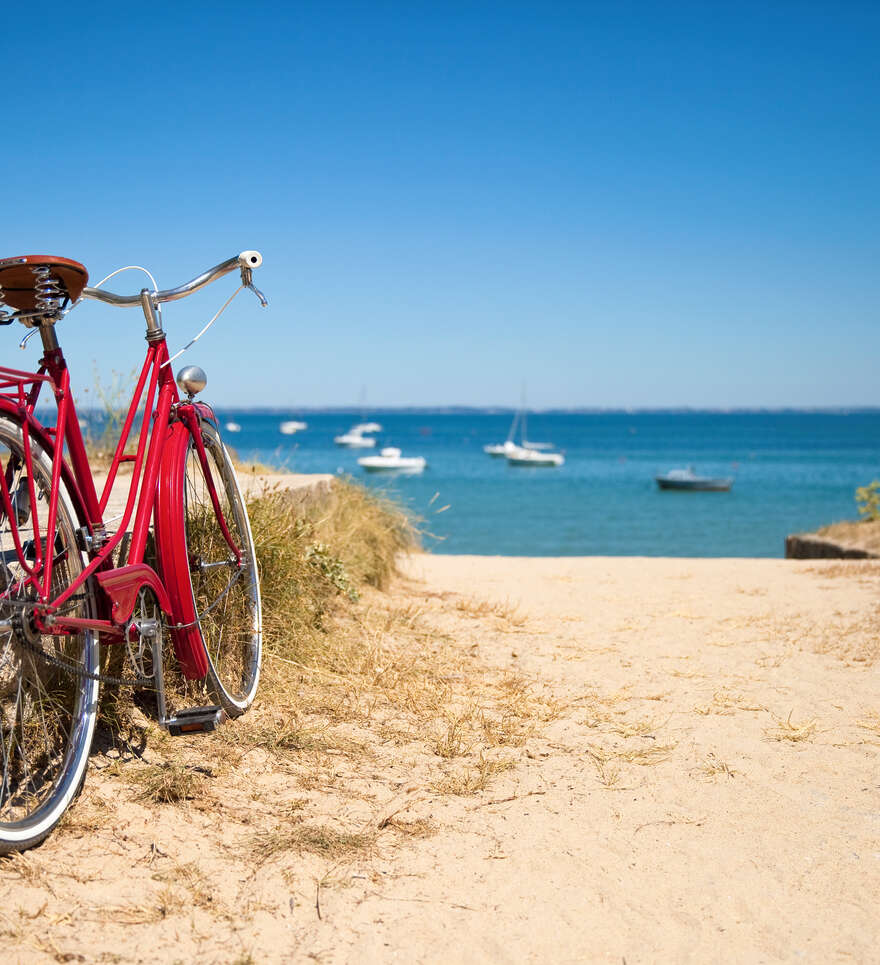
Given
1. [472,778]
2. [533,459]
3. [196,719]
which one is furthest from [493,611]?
[533,459]

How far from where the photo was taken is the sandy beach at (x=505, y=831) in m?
2.09

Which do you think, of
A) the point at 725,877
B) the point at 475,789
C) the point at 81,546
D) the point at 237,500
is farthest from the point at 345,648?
the point at 725,877

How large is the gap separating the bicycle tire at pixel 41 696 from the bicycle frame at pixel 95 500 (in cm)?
4

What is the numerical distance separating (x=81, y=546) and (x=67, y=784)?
0.67 meters

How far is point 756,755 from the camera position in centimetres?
328

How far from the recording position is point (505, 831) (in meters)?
2.64

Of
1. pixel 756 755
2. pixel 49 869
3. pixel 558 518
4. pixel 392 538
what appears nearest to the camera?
pixel 49 869

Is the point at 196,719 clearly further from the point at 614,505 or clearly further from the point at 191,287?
the point at 614,505

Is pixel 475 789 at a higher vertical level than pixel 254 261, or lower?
lower

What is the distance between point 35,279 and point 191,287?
2.30ft

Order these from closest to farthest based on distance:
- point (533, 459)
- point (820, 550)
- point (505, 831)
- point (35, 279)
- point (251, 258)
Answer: point (35, 279)
point (505, 831)
point (251, 258)
point (820, 550)
point (533, 459)

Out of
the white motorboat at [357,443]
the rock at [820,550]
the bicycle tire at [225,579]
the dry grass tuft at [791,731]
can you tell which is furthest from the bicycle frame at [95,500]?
the white motorboat at [357,443]

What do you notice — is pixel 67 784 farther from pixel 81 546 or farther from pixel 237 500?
pixel 237 500

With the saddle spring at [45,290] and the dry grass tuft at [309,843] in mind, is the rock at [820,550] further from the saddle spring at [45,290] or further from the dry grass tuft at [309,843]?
the saddle spring at [45,290]
